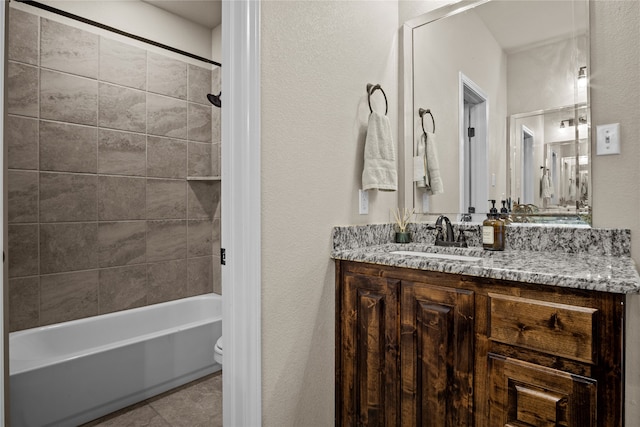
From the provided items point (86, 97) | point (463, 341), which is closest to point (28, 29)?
point (86, 97)

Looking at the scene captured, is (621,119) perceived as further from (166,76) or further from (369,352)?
(166,76)

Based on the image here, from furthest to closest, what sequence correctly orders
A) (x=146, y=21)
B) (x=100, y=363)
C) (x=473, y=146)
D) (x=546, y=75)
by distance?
(x=146, y=21) → (x=100, y=363) → (x=473, y=146) → (x=546, y=75)

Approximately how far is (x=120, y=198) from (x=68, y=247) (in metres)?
0.46

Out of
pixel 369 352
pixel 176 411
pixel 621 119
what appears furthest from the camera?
pixel 176 411

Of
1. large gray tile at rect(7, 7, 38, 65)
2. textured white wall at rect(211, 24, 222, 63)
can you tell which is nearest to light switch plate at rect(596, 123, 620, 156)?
textured white wall at rect(211, 24, 222, 63)

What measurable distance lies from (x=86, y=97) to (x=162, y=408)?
2064mm

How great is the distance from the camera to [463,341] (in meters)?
1.19

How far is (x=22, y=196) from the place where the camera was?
215 cm

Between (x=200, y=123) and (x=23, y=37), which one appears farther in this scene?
→ (x=200, y=123)

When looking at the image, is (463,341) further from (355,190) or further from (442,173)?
(442,173)

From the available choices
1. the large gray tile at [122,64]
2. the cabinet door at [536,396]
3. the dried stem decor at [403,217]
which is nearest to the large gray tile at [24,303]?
the large gray tile at [122,64]

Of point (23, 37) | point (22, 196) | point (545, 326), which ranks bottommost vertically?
point (545, 326)

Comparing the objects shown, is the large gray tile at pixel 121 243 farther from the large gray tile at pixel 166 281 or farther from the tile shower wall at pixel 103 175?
the large gray tile at pixel 166 281

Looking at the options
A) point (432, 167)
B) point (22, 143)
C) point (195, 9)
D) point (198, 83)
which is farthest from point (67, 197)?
point (432, 167)
